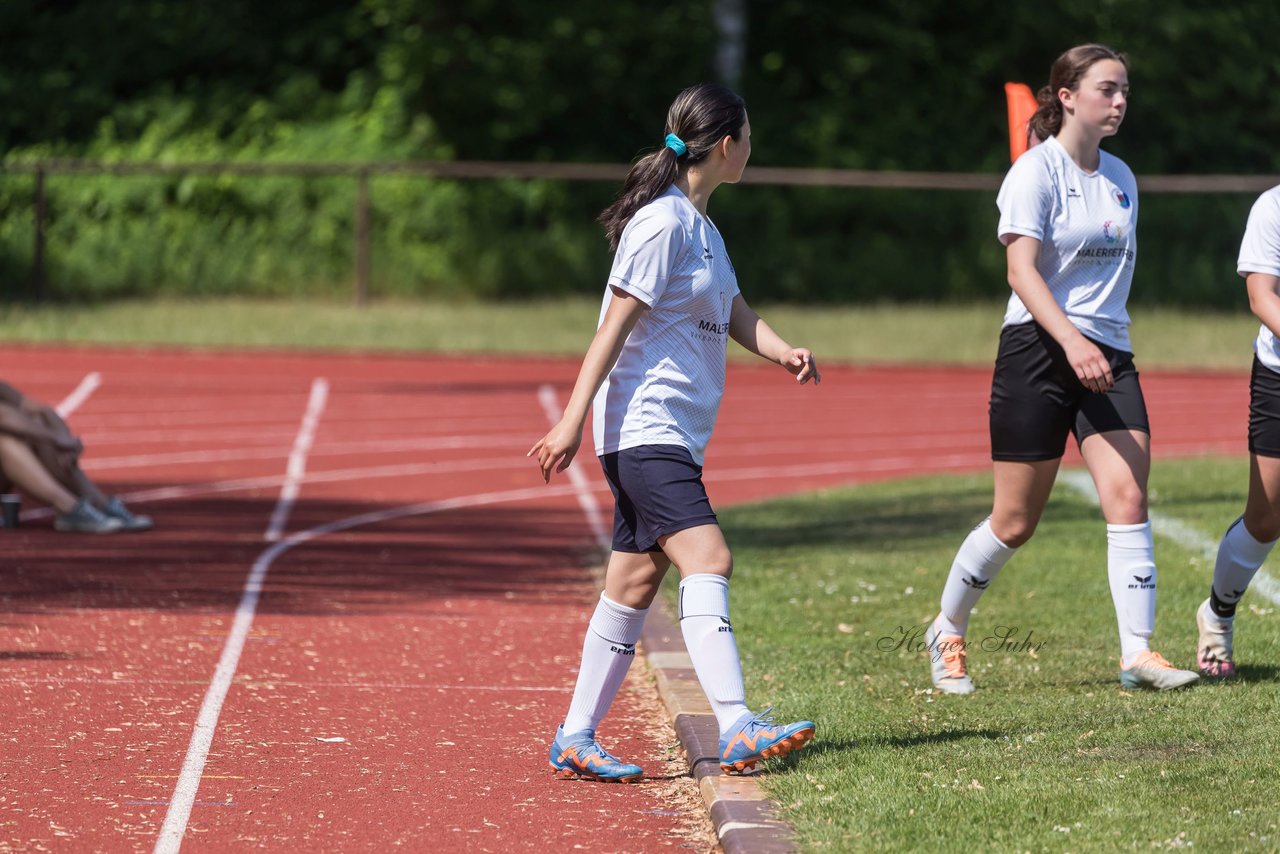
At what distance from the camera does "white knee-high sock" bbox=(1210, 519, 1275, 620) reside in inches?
255

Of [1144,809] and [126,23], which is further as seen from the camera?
[126,23]

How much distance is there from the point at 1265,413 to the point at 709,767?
2180 millimetres

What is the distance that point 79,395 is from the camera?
756 inches

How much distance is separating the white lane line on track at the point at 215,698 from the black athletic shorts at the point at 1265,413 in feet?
11.2

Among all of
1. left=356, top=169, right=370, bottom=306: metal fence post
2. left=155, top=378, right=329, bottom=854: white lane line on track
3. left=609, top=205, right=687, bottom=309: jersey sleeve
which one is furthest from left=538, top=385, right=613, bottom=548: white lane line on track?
left=356, top=169, right=370, bottom=306: metal fence post

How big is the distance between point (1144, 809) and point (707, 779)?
118 cm

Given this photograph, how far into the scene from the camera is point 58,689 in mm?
6742

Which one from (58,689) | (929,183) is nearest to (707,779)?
(58,689)

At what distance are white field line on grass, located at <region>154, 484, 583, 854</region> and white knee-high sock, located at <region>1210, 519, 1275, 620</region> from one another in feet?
10.8

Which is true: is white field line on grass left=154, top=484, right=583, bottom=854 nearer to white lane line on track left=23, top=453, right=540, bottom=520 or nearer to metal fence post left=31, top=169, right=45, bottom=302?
white lane line on track left=23, top=453, right=540, bottom=520

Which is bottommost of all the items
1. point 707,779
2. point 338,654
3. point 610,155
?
point 610,155

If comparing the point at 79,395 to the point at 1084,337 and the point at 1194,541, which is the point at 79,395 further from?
the point at 1084,337

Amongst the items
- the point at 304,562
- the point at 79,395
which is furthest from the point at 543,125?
the point at 304,562

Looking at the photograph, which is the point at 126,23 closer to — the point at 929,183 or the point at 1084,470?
the point at 929,183
